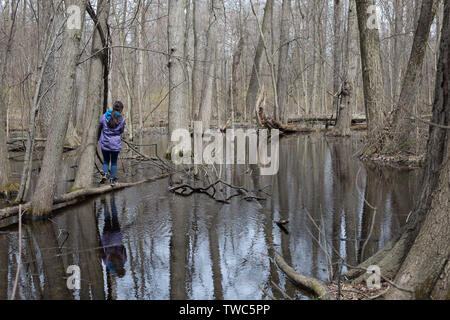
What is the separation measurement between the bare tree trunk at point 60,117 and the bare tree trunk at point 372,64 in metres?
9.20

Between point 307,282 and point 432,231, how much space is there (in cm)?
121

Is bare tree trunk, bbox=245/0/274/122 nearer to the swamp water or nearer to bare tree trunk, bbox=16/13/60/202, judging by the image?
the swamp water

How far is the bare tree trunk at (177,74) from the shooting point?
12750 mm

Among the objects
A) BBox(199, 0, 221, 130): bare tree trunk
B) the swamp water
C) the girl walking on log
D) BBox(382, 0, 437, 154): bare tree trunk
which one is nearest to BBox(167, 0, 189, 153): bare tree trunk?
BBox(199, 0, 221, 130): bare tree trunk

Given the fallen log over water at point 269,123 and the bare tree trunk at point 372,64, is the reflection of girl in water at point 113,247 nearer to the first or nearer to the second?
the bare tree trunk at point 372,64

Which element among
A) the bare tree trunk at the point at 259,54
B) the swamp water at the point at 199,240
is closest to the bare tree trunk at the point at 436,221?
the swamp water at the point at 199,240

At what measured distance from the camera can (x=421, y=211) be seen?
363 cm

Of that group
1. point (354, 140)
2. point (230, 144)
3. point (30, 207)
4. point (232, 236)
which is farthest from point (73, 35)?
point (354, 140)

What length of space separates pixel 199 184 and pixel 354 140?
10772 millimetres

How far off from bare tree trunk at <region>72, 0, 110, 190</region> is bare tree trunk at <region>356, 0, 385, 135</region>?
26.5 ft

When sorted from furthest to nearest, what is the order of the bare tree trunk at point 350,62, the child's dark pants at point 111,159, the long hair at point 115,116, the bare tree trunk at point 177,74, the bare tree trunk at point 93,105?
the bare tree trunk at point 350,62
the bare tree trunk at point 177,74
the child's dark pants at point 111,159
the long hair at point 115,116
the bare tree trunk at point 93,105

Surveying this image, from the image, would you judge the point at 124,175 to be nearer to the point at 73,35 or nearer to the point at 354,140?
the point at 73,35

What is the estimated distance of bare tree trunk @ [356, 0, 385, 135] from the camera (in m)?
12.9
